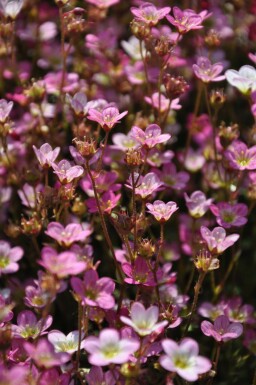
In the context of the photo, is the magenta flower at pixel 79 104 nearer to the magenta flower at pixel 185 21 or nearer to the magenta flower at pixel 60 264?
the magenta flower at pixel 185 21

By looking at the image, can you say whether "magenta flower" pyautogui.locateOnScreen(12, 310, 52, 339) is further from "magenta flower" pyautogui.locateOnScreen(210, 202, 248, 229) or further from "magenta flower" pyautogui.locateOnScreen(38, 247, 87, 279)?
"magenta flower" pyautogui.locateOnScreen(210, 202, 248, 229)

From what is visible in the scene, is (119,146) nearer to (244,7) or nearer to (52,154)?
(52,154)

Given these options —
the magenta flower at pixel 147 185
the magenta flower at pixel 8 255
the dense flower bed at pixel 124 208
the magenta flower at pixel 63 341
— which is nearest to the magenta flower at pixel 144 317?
the dense flower bed at pixel 124 208

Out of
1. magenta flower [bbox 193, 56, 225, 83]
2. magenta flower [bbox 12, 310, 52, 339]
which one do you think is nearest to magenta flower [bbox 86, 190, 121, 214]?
magenta flower [bbox 12, 310, 52, 339]

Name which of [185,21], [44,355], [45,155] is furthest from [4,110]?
[44,355]

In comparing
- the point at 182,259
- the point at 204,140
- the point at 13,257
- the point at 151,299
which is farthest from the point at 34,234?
the point at 204,140
